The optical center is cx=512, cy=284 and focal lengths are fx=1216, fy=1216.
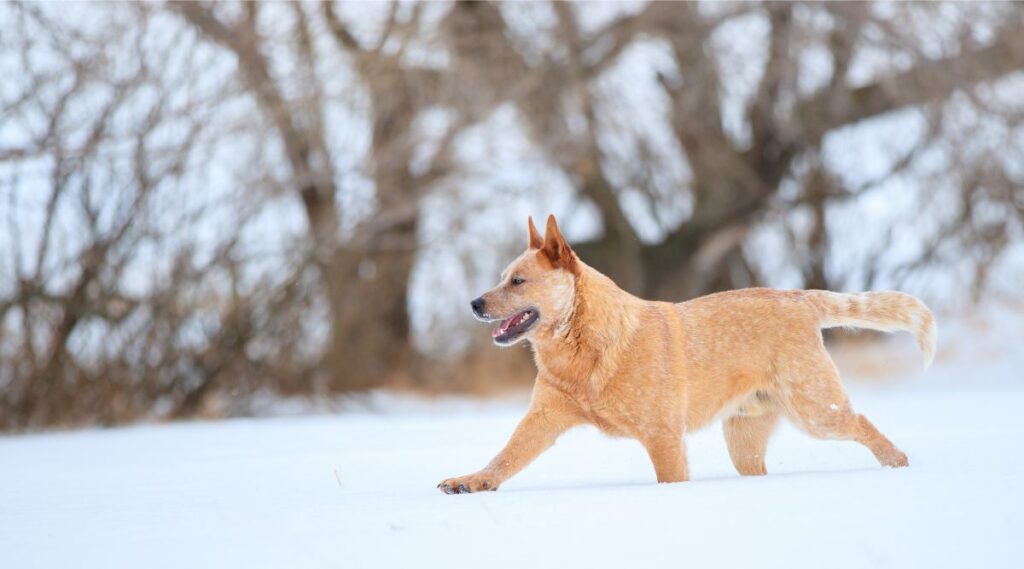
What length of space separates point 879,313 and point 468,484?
7.92 ft

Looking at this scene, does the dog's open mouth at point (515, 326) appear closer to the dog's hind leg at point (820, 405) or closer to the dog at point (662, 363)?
the dog at point (662, 363)

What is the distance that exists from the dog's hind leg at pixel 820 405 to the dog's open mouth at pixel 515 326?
48.6 inches

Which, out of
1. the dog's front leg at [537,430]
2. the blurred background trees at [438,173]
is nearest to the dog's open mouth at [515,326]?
the dog's front leg at [537,430]

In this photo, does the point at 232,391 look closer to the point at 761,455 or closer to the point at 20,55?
the point at 20,55

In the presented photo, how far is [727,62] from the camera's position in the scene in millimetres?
16000

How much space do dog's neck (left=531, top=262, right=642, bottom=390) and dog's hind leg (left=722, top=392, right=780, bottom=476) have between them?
0.86 meters

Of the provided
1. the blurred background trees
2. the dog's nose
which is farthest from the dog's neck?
the blurred background trees

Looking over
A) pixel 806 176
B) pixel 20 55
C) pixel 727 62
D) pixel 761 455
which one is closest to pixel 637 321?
pixel 761 455

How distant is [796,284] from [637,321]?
13.2 m

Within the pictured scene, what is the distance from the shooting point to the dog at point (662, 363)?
217 inches

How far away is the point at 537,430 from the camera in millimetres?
5594

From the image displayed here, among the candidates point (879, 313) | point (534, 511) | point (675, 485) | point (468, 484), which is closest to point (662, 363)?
point (675, 485)

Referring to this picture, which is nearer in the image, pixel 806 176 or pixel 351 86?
pixel 351 86

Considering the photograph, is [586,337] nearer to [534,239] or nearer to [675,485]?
[534,239]
